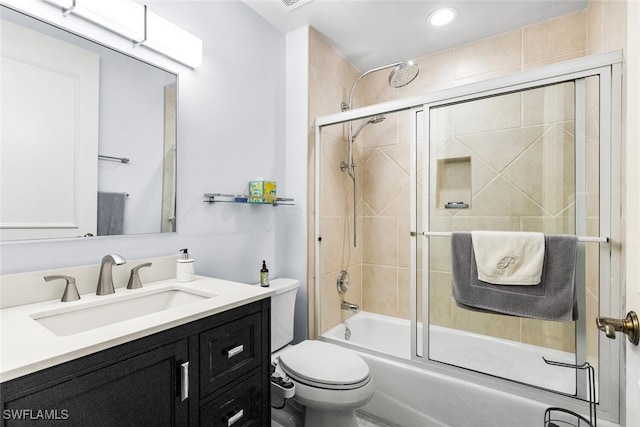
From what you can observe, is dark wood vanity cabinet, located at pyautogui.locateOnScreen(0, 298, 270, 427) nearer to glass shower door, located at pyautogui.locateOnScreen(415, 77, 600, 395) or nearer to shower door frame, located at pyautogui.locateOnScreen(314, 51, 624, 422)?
glass shower door, located at pyautogui.locateOnScreen(415, 77, 600, 395)

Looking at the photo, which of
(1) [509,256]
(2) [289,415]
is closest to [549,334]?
(1) [509,256]

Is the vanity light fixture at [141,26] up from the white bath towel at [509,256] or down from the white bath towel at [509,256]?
up

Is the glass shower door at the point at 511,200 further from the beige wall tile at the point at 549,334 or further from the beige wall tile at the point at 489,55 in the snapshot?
the beige wall tile at the point at 489,55

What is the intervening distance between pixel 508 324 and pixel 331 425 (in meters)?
1.02

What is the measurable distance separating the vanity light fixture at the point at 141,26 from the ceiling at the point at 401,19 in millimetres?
597

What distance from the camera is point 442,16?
6.32 ft

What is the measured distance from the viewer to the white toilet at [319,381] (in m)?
1.32

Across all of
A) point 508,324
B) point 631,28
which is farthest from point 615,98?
point 508,324

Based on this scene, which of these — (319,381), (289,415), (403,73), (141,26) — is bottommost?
(289,415)

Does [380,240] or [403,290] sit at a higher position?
[380,240]

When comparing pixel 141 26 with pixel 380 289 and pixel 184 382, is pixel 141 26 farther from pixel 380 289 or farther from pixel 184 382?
pixel 380 289

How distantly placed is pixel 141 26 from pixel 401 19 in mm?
1510

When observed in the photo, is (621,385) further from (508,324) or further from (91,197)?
(91,197)

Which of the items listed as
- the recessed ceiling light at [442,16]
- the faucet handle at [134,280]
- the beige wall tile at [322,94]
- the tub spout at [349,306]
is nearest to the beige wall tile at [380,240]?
the tub spout at [349,306]
